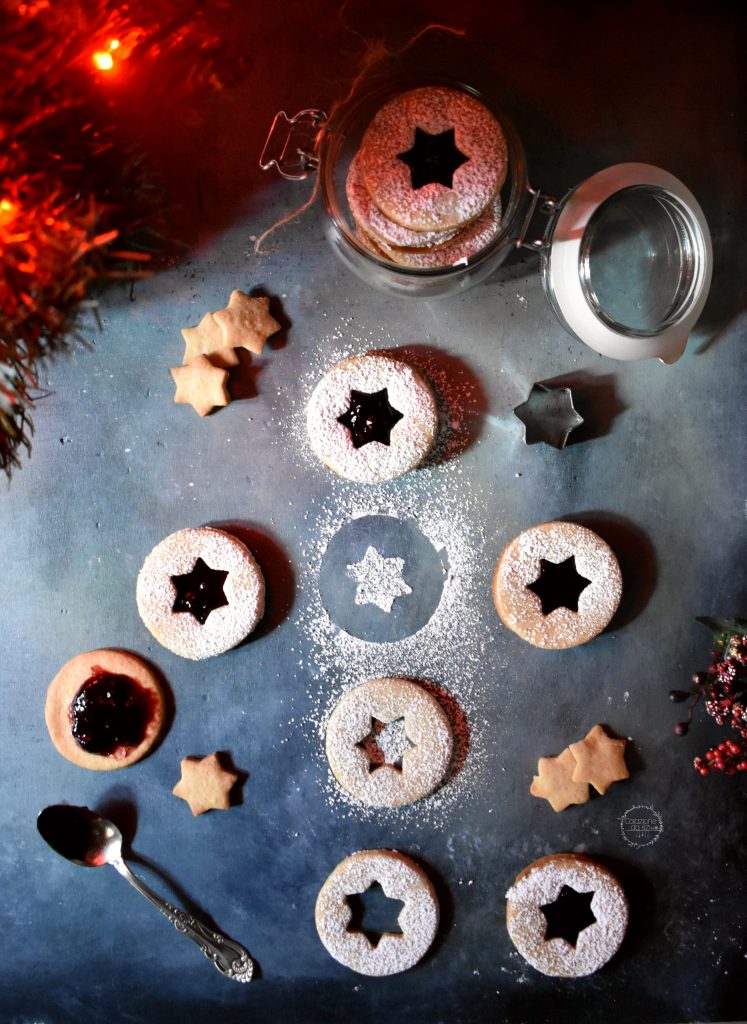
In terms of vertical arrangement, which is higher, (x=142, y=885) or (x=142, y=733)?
(x=142, y=733)

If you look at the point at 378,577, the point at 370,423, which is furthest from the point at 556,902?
the point at 370,423

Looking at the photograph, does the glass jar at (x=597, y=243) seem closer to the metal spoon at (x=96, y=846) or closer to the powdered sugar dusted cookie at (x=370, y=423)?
the powdered sugar dusted cookie at (x=370, y=423)

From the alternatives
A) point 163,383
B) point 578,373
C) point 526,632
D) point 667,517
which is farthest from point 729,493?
point 163,383

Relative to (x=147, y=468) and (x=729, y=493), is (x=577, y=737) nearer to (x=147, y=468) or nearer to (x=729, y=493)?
(x=729, y=493)

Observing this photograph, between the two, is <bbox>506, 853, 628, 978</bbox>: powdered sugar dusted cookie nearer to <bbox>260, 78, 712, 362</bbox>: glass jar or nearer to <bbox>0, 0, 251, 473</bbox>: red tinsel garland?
<bbox>260, 78, 712, 362</bbox>: glass jar

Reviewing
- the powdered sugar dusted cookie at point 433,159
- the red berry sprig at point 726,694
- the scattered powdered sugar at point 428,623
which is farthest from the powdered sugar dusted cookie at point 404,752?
the powdered sugar dusted cookie at point 433,159

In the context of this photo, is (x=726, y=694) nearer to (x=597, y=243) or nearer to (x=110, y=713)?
(x=597, y=243)
